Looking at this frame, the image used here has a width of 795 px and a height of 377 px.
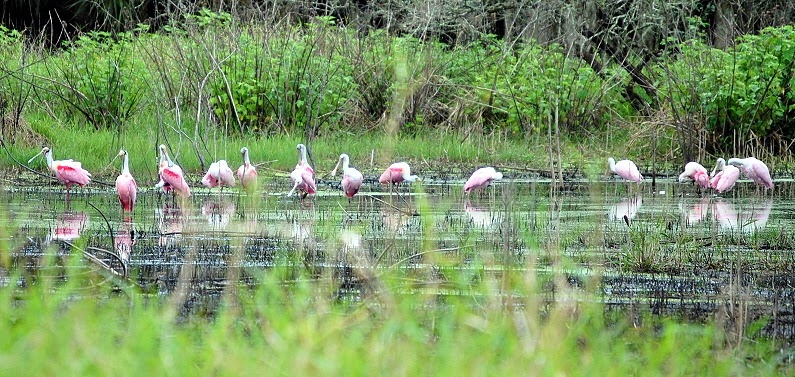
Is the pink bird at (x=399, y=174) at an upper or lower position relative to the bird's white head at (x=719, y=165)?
lower

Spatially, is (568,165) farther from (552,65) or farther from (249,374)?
(249,374)

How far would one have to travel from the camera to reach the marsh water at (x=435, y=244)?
519cm

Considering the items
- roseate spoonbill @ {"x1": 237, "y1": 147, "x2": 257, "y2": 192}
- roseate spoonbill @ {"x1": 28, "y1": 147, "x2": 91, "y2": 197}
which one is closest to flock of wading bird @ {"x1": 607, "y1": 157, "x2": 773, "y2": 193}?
roseate spoonbill @ {"x1": 237, "y1": 147, "x2": 257, "y2": 192}

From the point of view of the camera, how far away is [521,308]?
473cm

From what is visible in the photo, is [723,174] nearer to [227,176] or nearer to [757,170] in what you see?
[757,170]

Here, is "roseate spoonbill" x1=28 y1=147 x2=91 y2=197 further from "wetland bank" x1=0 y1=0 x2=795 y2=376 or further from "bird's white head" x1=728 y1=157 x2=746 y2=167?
"bird's white head" x1=728 y1=157 x2=746 y2=167

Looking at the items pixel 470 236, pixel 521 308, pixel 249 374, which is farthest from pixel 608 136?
pixel 249 374

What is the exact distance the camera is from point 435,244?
22.6 ft

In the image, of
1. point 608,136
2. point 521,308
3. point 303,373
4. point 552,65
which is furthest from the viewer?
point 552,65

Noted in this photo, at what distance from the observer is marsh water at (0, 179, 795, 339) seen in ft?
17.0

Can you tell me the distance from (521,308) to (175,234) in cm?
315

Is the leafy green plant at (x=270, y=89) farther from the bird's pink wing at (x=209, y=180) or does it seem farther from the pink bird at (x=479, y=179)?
the pink bird at (x=479, y=179)

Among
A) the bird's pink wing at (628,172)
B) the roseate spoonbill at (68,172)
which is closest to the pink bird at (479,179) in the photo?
the bird's pink wing at (628,172)

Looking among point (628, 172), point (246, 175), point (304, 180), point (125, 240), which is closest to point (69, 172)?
point (246, 175)
